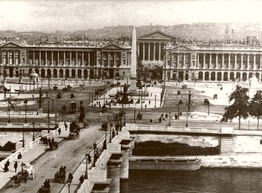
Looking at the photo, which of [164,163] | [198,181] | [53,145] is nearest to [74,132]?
[53,145]

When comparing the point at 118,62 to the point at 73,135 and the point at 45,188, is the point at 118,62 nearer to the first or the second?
the point at 73,135

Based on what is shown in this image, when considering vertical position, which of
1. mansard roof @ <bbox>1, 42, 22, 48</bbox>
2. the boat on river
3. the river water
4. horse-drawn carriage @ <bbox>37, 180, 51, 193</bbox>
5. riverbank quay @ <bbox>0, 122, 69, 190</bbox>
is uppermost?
mansard roof @ <bbox>1, 42, 22, 48</bbox>

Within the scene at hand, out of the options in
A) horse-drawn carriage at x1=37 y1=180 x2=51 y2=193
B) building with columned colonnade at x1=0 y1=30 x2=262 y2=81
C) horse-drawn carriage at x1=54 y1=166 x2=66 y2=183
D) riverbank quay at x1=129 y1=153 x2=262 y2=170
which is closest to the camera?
horse-drawn carriage at x1=37 y1=180 x2=51 y2=193

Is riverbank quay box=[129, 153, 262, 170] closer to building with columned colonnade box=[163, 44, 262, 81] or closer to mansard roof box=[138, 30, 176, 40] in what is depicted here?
building with columned colonnade box=[163, 44, 262, 81]

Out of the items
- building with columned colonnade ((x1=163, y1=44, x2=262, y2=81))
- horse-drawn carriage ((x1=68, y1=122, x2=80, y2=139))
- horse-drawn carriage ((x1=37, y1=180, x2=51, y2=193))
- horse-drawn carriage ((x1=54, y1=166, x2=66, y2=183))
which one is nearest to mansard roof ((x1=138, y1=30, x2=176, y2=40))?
building with columned colonnade ((x1=163, y1=44, x2=262, y2=81))

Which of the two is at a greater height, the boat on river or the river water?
the boat on river

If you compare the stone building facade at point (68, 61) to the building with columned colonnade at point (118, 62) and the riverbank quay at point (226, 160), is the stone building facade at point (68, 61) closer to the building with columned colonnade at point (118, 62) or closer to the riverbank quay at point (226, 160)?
the building with columned colonnade at point (118, 62)

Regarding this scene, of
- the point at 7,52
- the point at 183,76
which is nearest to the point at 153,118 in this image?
the point at 183,76

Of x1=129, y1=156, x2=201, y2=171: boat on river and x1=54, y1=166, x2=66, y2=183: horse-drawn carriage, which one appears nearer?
x1=54, y1=166, x2=66, y2=183: horse-drawn carriage
